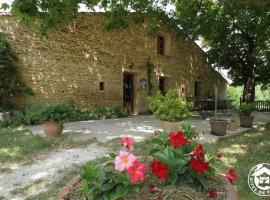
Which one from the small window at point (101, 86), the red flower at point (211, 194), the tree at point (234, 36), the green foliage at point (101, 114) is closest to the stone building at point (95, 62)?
the small window at point (101, 86)

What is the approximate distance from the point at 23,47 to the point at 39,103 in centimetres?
205

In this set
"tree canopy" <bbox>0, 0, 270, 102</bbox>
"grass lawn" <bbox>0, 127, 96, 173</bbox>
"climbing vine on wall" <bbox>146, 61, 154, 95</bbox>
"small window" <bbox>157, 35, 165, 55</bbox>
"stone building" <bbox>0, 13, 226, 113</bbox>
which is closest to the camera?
"grass lawn" <bbox>0, 127, 96, 173</bbox>

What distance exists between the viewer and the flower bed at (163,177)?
1.75 m

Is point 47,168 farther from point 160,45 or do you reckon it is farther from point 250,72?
point 250,72

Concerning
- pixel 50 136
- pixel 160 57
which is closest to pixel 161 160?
pixel 50 136

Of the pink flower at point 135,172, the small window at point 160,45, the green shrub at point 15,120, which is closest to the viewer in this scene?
the pink flower at point 135,172

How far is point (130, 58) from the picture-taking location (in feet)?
44.1

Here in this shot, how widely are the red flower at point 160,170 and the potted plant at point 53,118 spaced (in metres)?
5.26

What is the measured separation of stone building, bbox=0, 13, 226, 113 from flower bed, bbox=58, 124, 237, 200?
28.1 ft

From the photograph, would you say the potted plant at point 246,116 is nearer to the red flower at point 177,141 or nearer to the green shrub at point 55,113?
the green shrub at point 55,113

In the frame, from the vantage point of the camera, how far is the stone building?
32.1 feet

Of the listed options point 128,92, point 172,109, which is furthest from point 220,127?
point 128,92

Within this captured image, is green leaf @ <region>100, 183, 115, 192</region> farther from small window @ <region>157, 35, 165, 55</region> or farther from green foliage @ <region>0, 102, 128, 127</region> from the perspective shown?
small window @ <region>157, 35, 165, 55</region>

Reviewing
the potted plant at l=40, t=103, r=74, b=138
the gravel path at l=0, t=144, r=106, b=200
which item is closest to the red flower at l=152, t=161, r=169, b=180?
the gravel path at l=0, t=144, r=106, b=200
